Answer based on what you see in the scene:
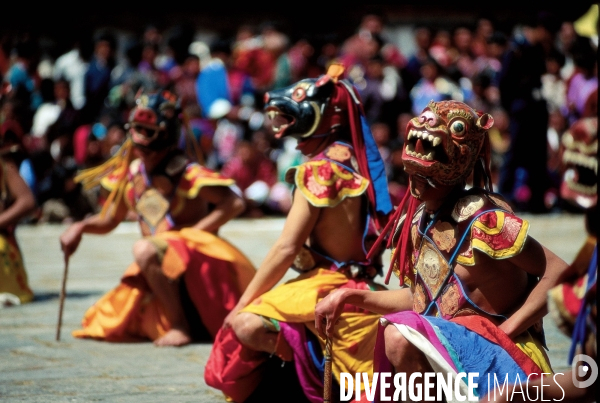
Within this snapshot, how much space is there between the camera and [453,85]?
41.5 ft

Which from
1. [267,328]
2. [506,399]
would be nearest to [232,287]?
[267,328]

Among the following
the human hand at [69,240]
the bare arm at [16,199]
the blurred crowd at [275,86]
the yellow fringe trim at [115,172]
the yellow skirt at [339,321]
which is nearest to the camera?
the yellow skirt at [339,321]

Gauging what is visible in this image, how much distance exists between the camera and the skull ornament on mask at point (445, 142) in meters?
3.88

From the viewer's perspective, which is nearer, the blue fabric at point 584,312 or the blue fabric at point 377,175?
the blue fabric at point 584,312

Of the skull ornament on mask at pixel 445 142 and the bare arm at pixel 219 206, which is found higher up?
the skull ornament on mask at pixel 445 142

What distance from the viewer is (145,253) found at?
5.85 metres

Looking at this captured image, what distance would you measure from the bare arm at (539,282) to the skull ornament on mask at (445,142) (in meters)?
0.39

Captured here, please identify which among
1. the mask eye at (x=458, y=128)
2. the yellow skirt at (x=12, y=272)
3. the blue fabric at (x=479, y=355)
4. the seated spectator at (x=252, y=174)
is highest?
the mask eye at (x=458, y=128)

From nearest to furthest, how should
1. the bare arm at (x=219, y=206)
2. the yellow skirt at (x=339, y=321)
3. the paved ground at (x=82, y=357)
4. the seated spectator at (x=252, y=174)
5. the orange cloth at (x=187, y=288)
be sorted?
the yellow skirt at (x=339, y=321), the paved ground at (x=82, y=357), the orange cloth at (x=187, y=288), the bare arm at (x=219, y=206), the seated spectator at (x=252, y=174)

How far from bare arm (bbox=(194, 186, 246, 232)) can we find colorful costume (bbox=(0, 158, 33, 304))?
5.91ft

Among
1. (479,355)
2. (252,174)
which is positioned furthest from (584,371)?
(252,174)

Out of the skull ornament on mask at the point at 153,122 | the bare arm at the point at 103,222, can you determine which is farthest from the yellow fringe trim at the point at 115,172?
the skull ornament on mask at the point at 153,122

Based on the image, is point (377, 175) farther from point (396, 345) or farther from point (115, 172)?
point (115, 172)

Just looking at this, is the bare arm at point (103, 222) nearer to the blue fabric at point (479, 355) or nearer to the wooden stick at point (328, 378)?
the wooden stick at point (328, 378)
